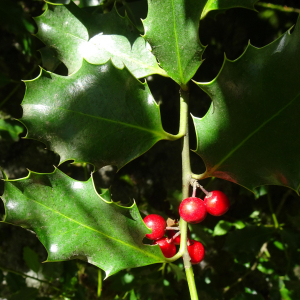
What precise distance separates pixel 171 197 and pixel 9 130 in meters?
0.94

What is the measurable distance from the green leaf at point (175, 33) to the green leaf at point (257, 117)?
13 cm

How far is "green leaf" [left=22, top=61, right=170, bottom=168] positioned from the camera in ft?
2.72

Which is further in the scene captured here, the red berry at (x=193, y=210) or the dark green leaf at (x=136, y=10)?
the dark green leaf at (x=136, y=10)

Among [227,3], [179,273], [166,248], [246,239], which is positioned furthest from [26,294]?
[227,3]

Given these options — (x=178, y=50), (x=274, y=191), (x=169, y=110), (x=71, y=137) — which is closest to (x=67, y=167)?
(x=169, y=110)

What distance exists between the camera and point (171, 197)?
1452 mm

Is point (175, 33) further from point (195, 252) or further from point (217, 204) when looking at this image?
point (195, 252)

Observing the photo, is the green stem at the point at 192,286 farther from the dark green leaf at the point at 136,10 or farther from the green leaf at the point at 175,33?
the dark green leaf at the point at 136,10

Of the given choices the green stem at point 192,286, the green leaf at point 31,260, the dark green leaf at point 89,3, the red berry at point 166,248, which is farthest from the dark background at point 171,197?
the green stem at point 192,286

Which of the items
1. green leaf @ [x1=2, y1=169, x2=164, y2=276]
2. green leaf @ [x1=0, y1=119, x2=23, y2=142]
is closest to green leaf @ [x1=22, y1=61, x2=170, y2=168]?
green leaf @ [x1=2, y1=169, x2=164, y2=276]

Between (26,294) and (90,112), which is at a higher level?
(90,112)

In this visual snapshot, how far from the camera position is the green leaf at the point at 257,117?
72 cm

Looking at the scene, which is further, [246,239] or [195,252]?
[246,239]

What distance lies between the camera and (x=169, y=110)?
1.56 m
